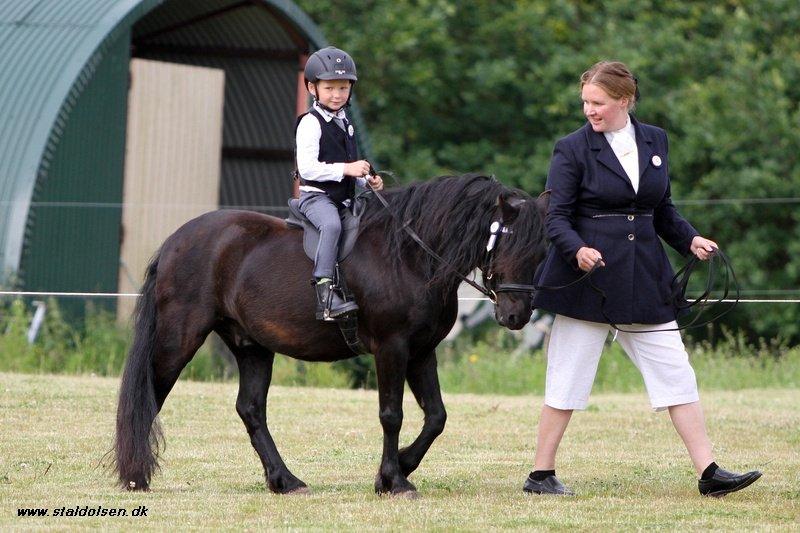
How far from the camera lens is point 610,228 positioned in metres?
6.65

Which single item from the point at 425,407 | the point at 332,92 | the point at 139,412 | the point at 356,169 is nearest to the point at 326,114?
the point at 332,92

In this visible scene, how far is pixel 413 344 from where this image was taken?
681 centimetres

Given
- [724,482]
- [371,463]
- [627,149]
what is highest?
[627,149]

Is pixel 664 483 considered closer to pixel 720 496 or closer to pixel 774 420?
pixel 720 496

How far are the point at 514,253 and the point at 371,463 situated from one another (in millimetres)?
2268

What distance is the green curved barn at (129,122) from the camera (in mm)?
14977

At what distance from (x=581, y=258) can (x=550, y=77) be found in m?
18.7

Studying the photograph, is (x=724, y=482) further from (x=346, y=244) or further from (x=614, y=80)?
(x=346, y=244)

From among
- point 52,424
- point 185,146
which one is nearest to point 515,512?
point 52,424

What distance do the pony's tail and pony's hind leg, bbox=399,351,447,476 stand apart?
4.32 ft

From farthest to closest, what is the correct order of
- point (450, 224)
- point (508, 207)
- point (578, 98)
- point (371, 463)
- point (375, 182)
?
point (578, 98) < point (371, 463) < point (375, 182) < point (450, 224) < point (508, 207)

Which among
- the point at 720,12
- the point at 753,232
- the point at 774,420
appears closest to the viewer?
the point at 774,420

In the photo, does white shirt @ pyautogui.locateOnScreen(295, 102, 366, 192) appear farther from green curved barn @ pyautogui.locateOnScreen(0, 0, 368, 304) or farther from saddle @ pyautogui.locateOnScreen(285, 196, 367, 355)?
green curved barn @ pyautogui.locateOnScreen(0, 0, 368, 304)

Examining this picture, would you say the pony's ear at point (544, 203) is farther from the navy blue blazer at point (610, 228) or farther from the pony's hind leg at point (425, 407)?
the pony's hind leg at point (425, 407)
